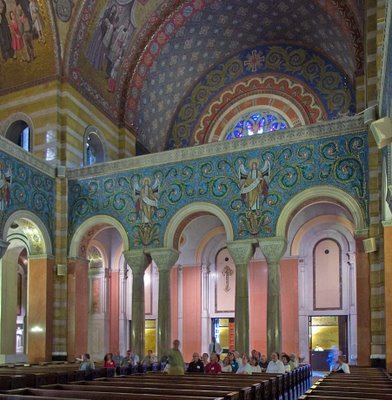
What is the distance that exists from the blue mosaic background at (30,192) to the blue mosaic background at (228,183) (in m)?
0.69

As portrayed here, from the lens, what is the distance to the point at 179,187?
1655 centimetres

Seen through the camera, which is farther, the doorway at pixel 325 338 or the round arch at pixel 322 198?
the doorway at pixel 325 338

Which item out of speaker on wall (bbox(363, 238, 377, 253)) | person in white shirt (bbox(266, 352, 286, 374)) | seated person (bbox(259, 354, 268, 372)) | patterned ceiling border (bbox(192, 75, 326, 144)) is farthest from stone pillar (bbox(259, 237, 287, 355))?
patterned ceiling border (bbox(192, 75, 326, 144))

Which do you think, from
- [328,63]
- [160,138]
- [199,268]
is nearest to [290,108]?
[328,63]

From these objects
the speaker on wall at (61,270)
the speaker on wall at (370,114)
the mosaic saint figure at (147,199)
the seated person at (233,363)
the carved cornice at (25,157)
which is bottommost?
the seated person at (233,363)

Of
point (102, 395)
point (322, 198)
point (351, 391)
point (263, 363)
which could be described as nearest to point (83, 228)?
point (263, 363)

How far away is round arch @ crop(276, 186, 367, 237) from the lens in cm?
1424

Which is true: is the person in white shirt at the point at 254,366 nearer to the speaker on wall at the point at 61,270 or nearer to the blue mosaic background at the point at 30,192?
the speaker on wall at the point at 61,270

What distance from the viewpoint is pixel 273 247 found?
1510cm

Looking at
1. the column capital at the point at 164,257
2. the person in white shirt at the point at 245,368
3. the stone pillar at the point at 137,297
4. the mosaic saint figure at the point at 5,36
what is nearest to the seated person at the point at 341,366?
the person in white shirt at the point at 245,368

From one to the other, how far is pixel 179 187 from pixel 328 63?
8464 mm

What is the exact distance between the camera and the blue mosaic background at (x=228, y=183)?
1458 centimetres

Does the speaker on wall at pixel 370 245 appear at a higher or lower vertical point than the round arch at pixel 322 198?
lower

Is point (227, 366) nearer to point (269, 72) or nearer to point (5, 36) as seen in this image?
point (5, 36)
